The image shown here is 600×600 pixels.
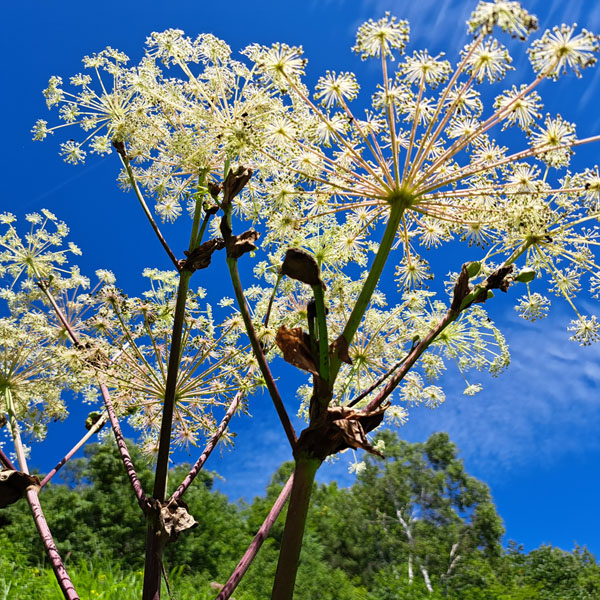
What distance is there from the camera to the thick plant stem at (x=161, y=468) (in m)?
3.06

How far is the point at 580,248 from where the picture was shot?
10.1 ft

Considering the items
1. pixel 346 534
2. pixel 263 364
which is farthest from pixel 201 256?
pixel 346 534

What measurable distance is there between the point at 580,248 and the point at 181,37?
107 inches

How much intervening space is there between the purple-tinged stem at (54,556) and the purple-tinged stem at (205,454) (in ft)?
2.08

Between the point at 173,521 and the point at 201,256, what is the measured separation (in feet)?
4.74

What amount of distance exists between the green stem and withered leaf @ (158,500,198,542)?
143 cm

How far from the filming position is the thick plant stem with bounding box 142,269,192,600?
306cm

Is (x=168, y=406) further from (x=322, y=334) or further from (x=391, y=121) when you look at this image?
(x=391, y=121)

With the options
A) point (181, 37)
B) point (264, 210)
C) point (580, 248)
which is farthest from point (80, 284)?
point (580, 248)

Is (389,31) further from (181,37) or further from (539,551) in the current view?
(539,551)

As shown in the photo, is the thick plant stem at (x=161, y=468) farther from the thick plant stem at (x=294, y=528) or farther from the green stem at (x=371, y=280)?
the green stem at (x=371, y=280)

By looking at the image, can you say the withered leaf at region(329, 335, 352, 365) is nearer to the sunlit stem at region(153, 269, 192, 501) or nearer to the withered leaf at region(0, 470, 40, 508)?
the sunlit stem at region(153, 269, 192, 501)

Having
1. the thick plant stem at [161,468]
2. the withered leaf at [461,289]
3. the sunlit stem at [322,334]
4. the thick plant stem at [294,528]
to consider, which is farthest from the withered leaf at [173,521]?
the withered leaf at [461,289]

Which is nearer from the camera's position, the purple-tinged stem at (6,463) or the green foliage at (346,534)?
the purple-tinged stem at (6,463)
